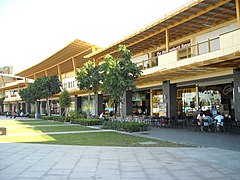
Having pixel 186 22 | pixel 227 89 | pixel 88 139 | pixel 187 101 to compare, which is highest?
pixel 186 22

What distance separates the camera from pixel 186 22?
59.5 ft

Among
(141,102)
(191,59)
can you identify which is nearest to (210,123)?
(191,59)

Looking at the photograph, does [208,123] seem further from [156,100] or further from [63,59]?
[63,59]

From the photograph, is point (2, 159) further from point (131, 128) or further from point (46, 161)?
point (131, 128)

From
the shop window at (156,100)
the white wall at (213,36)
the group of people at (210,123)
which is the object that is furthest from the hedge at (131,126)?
the shop window at (156,100)

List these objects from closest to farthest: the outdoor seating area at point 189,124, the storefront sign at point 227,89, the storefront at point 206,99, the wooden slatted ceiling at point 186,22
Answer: the outdoor seating area at point 189,124, the wooden slatted ceiling at point 186,22, the storefront sign at point 227,89, the storefront at point 206,99

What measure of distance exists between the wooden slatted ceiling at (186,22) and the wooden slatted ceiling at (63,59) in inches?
490

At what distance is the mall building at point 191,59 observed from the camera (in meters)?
14.9

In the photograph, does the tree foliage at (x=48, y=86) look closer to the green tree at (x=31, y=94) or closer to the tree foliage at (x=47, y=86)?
the tree foliage at (x=47, y=86)

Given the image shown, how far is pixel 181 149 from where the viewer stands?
10258 millimetres

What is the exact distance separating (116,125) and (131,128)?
1.92 meters

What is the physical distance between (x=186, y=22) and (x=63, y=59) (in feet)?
90.7

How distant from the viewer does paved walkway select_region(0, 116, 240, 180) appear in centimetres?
659

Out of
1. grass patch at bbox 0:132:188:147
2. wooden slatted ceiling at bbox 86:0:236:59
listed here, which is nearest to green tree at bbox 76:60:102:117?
wooden slatted ceiling at bbox 86:0:236:59
